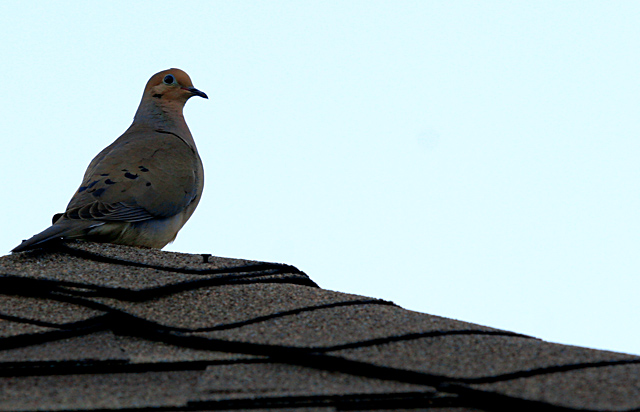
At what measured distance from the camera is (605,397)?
157cm

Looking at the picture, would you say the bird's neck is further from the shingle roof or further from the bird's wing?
the shingle roof

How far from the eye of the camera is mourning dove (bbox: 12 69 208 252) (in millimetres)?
4379

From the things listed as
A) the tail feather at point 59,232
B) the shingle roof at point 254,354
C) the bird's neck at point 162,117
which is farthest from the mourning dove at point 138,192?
the shingle roof at point 254,354

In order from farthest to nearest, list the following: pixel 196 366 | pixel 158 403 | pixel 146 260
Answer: pixel 146 260, pixel 196 366, pixel 158 403

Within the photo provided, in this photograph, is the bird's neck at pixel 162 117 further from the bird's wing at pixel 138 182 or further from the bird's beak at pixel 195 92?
the bird's wing at pixel 138 182

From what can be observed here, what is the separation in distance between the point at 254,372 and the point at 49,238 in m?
1.83

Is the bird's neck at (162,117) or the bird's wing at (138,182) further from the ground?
the bird's neck at (162,117)

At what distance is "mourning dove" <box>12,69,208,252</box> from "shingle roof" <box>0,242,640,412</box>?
1555mm

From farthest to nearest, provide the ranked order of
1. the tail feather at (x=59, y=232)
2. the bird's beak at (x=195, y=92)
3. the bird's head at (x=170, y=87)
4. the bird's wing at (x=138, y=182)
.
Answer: the bird's beak at (x=195, y=92) → the bird's head at (x=170, y=87) → the bird's wing at (x=138, y=182) → the tail feather at (x=59, y=232)

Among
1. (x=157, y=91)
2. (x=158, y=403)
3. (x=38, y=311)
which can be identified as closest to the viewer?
(x=158, y=403)

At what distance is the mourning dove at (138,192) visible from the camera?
172 inches

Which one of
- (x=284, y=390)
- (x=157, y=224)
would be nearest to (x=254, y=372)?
(x=284, y=390)

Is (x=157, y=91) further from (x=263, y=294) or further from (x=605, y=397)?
(x=605, y=397)

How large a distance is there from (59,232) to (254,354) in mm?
2079
